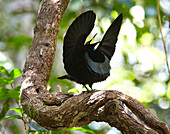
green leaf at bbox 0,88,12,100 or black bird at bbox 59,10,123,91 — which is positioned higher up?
black bird at bbox 59,10,123,91

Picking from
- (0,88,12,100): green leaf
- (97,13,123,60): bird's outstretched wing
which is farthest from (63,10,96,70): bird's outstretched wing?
(0,88,12,100): green leaf

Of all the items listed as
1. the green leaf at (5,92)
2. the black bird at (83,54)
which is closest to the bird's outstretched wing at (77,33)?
the black bird at (83,54)

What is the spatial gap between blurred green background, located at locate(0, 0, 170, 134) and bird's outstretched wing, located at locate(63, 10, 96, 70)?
177cm

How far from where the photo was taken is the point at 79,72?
156cm

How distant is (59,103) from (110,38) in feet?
2.19

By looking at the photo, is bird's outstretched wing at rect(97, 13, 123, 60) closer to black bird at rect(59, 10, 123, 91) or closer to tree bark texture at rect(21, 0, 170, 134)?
black bird at rect(59, 10, 123, 91)

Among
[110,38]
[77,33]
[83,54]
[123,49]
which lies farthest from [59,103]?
[123,49]

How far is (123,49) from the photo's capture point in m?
3.89

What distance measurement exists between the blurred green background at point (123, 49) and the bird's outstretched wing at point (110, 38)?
5.08 feet

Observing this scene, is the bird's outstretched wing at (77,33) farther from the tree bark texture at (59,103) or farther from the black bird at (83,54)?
the tree bark texture at (59,103)

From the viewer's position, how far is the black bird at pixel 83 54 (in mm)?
1379

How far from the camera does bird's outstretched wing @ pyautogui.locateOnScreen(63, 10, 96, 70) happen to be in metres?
1.36

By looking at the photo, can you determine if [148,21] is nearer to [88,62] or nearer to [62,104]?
[88,62]

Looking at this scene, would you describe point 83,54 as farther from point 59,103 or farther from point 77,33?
point 59,103
